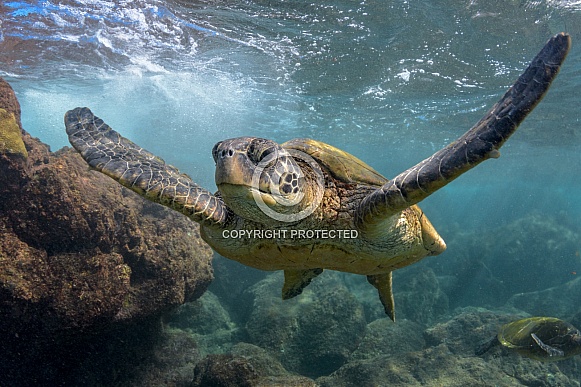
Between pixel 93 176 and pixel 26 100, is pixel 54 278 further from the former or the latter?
pixel 26 100

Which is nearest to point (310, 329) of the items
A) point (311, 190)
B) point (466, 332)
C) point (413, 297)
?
point (466, 332)

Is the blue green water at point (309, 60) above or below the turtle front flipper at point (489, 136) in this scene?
above

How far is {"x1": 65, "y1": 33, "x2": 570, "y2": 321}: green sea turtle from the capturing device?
2035 mm

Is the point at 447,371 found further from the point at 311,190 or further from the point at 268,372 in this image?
the point at 311,190

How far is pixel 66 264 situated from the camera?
4.16 m

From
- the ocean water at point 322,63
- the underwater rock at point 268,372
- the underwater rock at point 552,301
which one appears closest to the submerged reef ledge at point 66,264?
the underwater rock at point 268,372

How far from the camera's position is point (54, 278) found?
3953 mm

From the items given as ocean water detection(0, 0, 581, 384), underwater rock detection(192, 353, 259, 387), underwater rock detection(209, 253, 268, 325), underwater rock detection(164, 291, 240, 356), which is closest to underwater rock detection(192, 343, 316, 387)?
underwater rock detection(192, 353, 259, 387)

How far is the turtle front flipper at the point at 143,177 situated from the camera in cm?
292

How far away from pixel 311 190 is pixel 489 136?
1.35m

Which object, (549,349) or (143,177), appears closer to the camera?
(143,177)

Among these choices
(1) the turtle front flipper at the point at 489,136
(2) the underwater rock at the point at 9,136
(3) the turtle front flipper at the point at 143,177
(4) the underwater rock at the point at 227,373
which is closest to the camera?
(1) the turtle front flipper at the point at 489,136

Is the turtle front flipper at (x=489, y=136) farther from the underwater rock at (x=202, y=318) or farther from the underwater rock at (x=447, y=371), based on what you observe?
the underwater rock at (x=202, y=318)

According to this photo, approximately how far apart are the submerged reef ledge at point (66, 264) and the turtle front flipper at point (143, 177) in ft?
4.58
